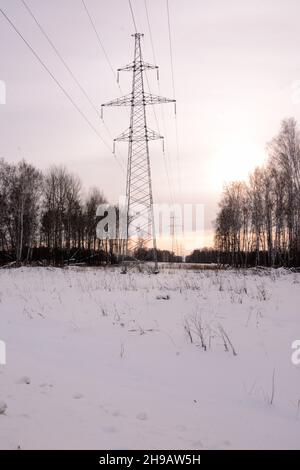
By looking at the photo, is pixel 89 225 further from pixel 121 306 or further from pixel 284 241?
pixel 121 306

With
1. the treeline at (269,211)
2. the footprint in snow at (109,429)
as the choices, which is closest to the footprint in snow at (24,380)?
the footprint in snow at (109,429)

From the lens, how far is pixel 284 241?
30969 millimetres

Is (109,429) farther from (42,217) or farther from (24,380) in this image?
→ (42,217)

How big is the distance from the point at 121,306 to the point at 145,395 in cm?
463

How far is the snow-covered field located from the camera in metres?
2.64

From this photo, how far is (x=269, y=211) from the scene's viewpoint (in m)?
31.9

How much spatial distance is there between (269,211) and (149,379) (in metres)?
30.1

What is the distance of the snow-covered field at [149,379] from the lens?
2.64 meters

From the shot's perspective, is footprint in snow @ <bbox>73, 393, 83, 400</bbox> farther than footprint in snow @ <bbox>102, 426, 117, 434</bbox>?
Yes

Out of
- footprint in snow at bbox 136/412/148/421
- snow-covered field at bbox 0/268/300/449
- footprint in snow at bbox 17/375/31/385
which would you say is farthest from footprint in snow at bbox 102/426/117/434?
footprint in snow at bbox 17/375/31/385

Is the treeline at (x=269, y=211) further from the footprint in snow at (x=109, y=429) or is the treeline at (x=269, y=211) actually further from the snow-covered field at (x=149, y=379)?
the footprint in snow at (x=109, y=429)

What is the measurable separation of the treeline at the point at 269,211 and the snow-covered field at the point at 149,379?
19.7 m

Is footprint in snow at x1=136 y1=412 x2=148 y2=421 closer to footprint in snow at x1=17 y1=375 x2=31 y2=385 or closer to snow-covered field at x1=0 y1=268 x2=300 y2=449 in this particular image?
snow-covered field at x1=0 y1=268 x2=300 y2=449

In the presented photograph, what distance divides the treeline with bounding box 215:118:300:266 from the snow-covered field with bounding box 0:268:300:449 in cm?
1974
